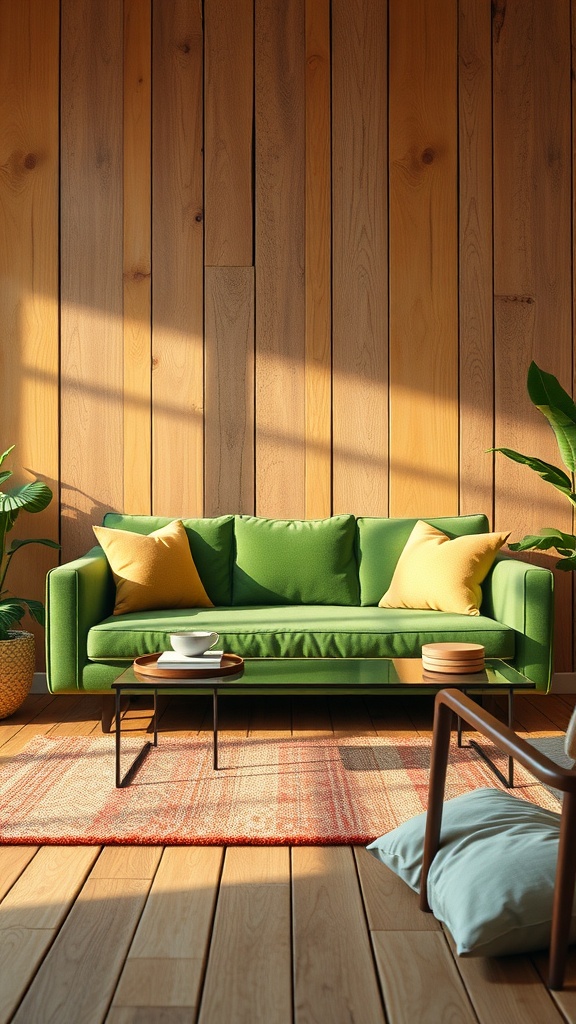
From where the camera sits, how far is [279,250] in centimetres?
461

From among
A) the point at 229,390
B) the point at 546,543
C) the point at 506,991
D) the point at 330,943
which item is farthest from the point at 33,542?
the point at 506,991

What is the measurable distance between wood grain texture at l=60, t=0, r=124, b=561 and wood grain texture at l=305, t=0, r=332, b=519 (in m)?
0.93

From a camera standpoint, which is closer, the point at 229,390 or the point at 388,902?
the point at 388,902

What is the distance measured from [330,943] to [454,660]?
4.18 ft

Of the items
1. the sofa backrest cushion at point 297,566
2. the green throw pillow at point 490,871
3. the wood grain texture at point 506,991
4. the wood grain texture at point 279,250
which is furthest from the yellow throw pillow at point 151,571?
the wood grain texture at point 506,991

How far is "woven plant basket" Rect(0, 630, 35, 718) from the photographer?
12.7ft

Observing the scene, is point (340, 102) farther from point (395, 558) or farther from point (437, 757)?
point (437, 757)

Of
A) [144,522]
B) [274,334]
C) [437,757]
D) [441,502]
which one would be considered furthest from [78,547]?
[437,757]

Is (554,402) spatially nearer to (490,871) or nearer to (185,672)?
(185,672)

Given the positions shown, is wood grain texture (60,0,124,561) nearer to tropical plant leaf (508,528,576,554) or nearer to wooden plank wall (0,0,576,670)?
wooden plank wall (0,0,576,670)

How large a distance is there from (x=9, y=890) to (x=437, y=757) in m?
1.03

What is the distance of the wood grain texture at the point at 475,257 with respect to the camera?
4.62 m

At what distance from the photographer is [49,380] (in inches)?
182

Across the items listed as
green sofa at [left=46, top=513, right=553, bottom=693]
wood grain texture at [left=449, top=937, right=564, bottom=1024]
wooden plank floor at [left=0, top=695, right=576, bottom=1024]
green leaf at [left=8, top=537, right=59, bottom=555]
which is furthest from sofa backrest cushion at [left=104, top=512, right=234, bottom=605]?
wood grain texture at [left=449, top=937, right=564, bottom=1024]
